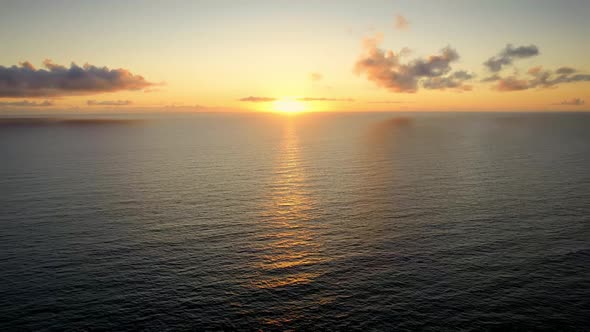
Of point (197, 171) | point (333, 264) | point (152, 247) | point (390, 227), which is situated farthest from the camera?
point (197, 171)

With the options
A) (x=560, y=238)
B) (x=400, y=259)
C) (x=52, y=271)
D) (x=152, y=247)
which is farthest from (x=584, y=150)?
(x=52, y=271)

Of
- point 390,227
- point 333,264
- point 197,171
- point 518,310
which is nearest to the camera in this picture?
point 518,310

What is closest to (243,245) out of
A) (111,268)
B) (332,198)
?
(111,268)

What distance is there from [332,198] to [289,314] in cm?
5949

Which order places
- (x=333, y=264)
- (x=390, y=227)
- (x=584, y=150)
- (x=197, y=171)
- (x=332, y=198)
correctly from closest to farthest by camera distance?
(x=333, y=264)
(x=390, y=227)
(x=332, y=198)
(x=197, y=171)
(x=584, y=150)

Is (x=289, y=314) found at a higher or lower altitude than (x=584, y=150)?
lower

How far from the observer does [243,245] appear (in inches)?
2960

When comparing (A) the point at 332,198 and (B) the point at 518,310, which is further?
(A) the point at 332,198

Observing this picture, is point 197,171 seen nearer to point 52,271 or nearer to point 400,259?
point 52,271

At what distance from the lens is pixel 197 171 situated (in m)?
152

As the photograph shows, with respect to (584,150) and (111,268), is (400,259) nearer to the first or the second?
(111,268)

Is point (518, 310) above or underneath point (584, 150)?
underneath

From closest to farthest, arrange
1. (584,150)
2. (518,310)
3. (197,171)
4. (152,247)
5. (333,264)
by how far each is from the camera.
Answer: (518,310) → (333,264) → (152,247) → (197,171) → (584,150)

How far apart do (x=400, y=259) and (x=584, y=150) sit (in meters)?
186
